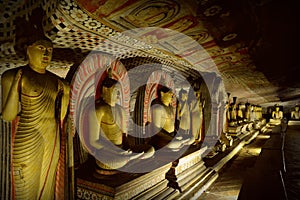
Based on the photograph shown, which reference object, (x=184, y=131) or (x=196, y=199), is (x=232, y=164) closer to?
(x=184, y=131)

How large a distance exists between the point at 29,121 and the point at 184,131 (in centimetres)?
330

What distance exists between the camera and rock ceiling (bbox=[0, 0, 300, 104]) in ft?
6.60

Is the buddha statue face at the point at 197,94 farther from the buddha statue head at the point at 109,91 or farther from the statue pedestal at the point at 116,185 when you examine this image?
the buddha statue head at the point at 109,91

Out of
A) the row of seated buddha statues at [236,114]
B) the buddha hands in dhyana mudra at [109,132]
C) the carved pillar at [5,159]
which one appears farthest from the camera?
the row of seated buddha statues at [236,114]

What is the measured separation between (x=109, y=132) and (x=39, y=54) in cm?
125

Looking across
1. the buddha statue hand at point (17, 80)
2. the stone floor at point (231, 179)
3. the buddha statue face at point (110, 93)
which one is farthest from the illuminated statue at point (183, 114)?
the buddha statue hand at point (17, 80)

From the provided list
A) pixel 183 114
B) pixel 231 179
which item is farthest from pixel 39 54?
pixel 231 179

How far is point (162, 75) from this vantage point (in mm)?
5496

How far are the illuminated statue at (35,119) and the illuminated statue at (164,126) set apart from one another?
2059 mm

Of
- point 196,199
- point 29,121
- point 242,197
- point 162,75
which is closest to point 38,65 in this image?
point 29,121

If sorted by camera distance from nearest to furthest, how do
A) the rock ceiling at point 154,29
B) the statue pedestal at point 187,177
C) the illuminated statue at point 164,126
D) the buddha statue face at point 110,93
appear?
the rock ceiling at point 154,29 → the buddha statue face at point 110,93 → the statue pedestal at point 187,177 → the illuminated statue at point 164,126

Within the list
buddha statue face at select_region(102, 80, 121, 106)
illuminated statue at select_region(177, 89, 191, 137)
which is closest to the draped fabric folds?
buddha statue face at select_region(102, 80, 121, 106)

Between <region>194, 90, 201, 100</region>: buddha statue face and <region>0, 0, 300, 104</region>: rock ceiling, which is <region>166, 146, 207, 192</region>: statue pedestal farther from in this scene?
<region>0, 0, 300, 104</region>: rock ceiling

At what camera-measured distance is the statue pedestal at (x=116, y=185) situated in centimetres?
212
